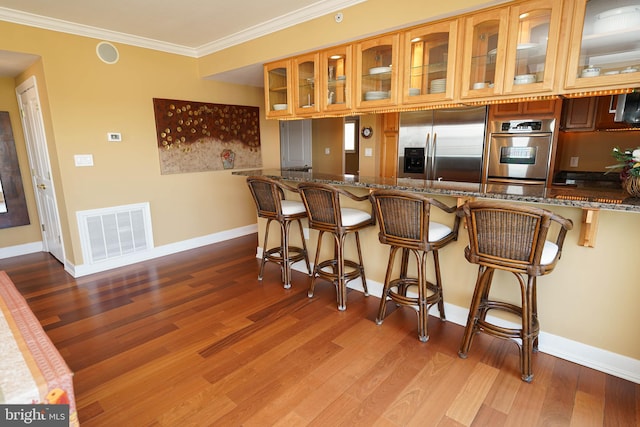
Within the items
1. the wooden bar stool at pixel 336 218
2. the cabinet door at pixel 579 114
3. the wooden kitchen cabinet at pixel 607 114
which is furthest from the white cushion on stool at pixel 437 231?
the wooden kitchen cabinet at pixel 607 114

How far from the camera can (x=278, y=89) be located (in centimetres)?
371

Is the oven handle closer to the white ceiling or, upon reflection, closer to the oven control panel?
the oven control panel

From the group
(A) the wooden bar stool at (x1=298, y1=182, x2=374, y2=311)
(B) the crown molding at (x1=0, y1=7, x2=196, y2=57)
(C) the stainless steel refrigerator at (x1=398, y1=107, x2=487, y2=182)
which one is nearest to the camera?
(A) the wooden bar stool at (x1=298, y1=182, x2=374, y2=311)

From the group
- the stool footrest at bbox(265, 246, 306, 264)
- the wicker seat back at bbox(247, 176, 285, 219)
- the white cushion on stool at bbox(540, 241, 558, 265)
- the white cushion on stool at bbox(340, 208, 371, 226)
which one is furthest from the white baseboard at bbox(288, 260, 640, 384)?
the wicker seat back at bbox(247, 176, 285, 219)

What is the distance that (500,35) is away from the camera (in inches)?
90.0

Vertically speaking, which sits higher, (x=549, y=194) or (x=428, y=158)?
(x=428, y=158)

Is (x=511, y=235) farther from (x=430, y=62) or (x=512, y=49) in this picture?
(x=430, y=62)

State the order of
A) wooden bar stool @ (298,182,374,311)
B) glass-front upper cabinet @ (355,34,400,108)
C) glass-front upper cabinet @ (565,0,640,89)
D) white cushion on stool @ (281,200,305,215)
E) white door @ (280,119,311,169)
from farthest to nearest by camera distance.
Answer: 1. white door @ (280,119,311,169)
2. white cushion on stool @ (281,200,305,215)
3. glass-front upper cabinet @ (355,34,400,108)
4. wooden bar stool @ (298,182,374,311)
5. glass-front upper cabinet @ (565,0,640,89)

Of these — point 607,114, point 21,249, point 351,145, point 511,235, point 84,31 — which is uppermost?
point 84,31

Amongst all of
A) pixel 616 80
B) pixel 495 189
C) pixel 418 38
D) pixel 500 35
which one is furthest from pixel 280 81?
pixel 616 80

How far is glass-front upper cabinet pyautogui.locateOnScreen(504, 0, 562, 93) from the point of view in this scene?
Result: 211 centimetres

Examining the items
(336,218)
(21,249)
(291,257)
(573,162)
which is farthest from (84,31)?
(573,162)

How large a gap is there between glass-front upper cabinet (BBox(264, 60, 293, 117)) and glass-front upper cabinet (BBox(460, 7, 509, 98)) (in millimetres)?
1774

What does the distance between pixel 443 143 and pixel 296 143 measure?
3340 millimetres
